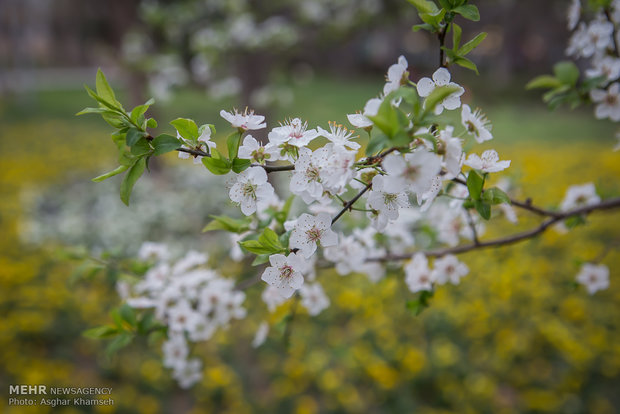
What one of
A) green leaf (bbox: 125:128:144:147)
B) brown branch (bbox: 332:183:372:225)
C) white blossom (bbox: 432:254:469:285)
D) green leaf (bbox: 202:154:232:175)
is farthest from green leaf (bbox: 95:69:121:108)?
white blossom (bbox: 432:254:469:285)

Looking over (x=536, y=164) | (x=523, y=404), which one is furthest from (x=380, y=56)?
(x=523, y=404)

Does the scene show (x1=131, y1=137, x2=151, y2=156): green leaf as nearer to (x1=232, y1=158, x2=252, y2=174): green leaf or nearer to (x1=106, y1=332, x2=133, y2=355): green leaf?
(x1=232, y1=158, x2=252, y2=174): green leaf

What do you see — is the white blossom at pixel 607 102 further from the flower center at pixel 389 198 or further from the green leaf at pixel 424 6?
the flower center at pixel 389 198

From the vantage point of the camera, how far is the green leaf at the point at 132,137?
841mm

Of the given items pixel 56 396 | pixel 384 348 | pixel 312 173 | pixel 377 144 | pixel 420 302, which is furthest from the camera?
pixel 384 348

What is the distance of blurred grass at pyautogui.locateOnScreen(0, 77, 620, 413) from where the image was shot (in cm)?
240

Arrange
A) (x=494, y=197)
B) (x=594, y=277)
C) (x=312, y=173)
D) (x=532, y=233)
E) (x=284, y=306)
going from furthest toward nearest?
(x=284, y=306)
(x=594, y=277)
(x=532, y=233)
(x=494, y=197)
(x=312, y=173)

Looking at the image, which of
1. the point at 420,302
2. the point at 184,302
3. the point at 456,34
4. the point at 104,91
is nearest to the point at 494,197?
the point at 456,34

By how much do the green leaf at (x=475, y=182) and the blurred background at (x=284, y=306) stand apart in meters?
0.29

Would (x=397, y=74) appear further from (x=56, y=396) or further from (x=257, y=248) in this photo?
(x=56, y=396)

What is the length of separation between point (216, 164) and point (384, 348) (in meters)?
2.19

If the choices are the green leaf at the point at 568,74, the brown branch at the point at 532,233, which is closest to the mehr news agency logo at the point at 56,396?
the brown branch at the point at 532,233

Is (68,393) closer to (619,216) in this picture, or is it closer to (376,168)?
(376,168)

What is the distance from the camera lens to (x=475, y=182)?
912 mm
